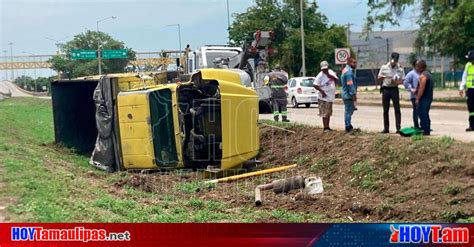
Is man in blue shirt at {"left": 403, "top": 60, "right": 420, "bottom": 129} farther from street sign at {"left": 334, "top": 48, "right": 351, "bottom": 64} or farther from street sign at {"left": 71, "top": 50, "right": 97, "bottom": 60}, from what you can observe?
street sign at {"left": 71, "top": 50, "right": 97, "bottom": 60}

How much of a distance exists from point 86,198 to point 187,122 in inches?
114

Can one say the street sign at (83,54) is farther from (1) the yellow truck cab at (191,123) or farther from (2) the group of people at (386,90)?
(2) the group of people at (386,90)

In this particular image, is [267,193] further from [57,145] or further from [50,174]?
[57,145]

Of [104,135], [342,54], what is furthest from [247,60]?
[104,135]

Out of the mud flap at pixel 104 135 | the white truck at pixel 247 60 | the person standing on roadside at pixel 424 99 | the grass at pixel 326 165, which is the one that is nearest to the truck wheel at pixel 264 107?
the white truck at pixel 247 60

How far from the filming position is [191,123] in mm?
8211

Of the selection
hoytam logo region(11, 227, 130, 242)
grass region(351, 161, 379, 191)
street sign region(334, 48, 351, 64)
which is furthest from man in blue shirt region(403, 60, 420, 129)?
hoytam logo region(11, 227, 130, 242)

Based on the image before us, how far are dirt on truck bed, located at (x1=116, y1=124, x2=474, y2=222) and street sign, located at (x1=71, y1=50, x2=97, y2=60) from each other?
7.80 feet

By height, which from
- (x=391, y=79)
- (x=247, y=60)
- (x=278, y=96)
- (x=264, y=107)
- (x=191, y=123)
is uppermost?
(x=247, y=60)

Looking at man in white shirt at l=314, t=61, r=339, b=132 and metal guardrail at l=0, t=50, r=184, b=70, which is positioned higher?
metal guardrail at l=0, t=50, r=184, b=70

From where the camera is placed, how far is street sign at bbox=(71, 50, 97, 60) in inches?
185

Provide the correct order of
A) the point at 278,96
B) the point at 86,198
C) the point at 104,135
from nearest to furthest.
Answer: the point at 86,198 < the point at 104,135 < the point at 278,96

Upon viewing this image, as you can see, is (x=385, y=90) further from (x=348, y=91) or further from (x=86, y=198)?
(x=86, y=198)

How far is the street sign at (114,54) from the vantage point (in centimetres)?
473
